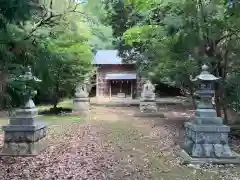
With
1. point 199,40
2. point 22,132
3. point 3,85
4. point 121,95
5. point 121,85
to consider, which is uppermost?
point 199,40

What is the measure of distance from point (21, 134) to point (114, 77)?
68.7 ft

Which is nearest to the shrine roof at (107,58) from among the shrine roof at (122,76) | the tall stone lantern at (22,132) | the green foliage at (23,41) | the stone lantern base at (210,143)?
the shrine roof at (122,76)

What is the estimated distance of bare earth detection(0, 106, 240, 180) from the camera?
19.2 feet

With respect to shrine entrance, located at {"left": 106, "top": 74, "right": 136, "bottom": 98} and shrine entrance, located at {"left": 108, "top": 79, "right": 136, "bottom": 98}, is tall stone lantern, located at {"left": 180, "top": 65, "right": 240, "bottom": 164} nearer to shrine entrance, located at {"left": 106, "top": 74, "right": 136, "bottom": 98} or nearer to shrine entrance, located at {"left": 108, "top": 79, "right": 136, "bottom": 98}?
shrine entrance, located at {"left": 106, "top": 74, "right": 136, "bottom": 98}

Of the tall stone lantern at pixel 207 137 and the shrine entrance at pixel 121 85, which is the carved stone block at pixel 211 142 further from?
the shrine entrance at pixel 121 85

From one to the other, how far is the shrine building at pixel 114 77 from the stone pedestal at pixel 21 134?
20.7 m

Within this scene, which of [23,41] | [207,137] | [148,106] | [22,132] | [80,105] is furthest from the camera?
[148,106]

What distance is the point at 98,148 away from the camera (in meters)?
8.30

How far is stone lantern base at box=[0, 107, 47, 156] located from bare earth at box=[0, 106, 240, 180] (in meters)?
0.30

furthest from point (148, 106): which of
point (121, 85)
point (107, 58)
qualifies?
point (107, 58)

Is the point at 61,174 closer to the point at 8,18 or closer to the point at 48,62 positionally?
the point at 48,62

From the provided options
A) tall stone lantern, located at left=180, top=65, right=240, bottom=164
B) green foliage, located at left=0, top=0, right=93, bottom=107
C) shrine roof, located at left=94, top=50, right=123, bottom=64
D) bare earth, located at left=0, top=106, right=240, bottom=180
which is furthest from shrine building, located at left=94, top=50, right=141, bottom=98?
tall stone lantern, located at left=180, top=65, right=240, bottom=164

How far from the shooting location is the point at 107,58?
29.2 meters

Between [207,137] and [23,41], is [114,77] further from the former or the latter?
[23,41]
